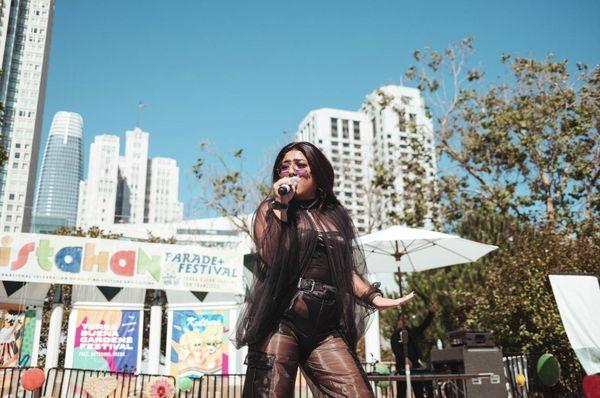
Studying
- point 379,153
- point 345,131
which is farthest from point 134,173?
point 379,153

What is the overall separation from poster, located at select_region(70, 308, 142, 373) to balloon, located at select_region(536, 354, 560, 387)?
21.8ft

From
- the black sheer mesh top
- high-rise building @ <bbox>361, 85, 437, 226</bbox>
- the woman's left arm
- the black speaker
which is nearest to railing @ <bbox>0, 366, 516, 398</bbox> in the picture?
the black speaker

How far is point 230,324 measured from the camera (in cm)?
948

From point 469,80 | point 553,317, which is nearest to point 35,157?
point 469,80

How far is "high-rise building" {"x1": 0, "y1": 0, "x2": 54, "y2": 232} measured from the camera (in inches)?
3455

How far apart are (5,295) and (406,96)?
11.6 meters

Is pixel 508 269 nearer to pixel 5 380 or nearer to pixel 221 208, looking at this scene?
pixel 5 380

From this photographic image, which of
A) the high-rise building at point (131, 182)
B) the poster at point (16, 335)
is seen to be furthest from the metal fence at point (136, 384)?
the high-rise building at point (131, 182)

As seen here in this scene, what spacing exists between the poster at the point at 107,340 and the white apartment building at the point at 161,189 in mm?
132545

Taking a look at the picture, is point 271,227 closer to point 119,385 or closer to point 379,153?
point 119,385

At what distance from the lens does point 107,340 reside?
341 inches

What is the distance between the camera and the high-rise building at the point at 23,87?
8775 cm

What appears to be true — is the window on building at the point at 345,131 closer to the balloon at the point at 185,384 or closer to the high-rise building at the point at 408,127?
the high-rise building at the point at 408,127

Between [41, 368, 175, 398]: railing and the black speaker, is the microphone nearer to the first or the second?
the black speaker
